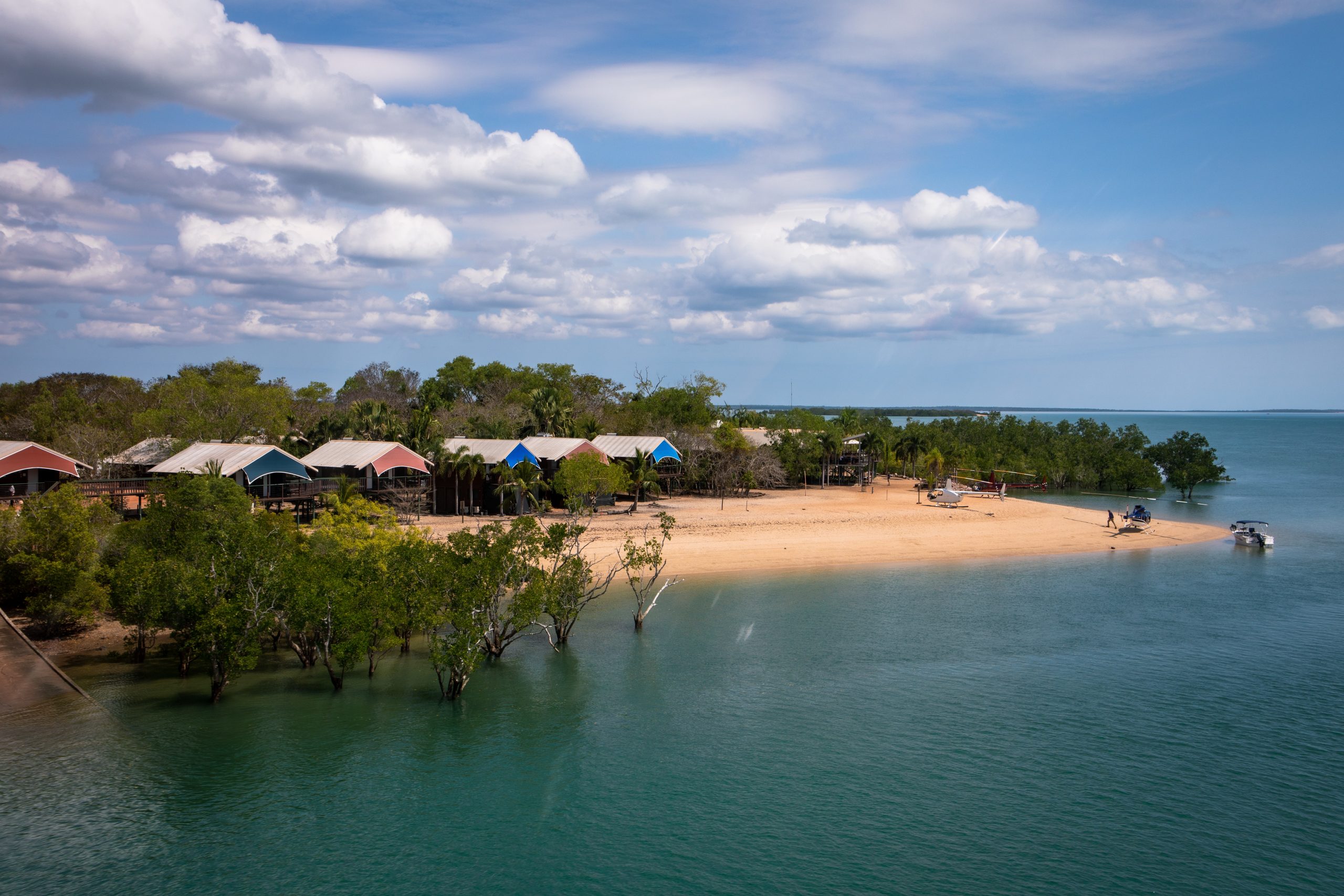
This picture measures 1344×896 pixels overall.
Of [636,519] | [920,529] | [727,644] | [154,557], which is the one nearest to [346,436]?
[636,519]

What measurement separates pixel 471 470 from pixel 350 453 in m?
5.69

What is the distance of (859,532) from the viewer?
44.7 meters

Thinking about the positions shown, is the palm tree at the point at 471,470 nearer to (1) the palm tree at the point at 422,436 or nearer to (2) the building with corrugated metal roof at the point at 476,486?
(2) the building with corrugated metal roof at the point at 476,486

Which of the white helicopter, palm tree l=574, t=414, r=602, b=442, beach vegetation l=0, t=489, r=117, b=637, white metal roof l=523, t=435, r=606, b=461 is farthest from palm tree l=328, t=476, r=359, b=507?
the white helicopter

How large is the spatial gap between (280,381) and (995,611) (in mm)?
57100

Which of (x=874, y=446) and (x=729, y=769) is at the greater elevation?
(x=874, y=446)

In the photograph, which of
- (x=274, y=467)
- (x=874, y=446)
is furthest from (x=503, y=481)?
(x=874, y=446)

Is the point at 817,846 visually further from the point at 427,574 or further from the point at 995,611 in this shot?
the point at 995,611

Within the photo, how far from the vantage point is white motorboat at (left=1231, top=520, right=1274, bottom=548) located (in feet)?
148

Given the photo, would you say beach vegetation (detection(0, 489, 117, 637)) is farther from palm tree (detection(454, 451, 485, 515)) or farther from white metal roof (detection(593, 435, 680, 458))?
white metal roof (detection(593, 435, 680, 458))

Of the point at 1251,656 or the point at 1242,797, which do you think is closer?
the point at 1242,797

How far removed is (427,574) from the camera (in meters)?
21.5

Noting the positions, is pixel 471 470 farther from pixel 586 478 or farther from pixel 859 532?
pixel 859 532

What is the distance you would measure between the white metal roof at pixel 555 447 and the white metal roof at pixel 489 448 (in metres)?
0.69
